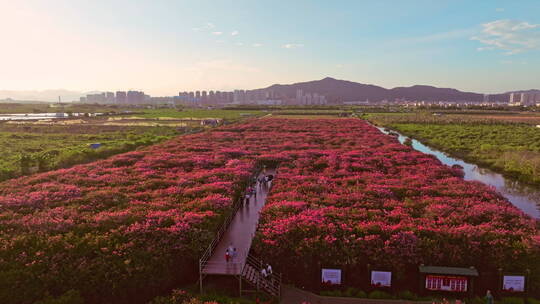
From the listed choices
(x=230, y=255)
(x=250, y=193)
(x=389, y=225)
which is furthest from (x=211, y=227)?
(x=389, y=225)

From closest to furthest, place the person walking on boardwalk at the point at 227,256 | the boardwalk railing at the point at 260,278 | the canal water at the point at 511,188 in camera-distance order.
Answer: the boardwalk railing at the point at 260,278
the person walking on boardwalk at the point at 227,256
the canal water at the point at 511,188

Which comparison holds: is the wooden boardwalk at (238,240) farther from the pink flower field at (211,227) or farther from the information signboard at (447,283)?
the information signboard at (447,283)

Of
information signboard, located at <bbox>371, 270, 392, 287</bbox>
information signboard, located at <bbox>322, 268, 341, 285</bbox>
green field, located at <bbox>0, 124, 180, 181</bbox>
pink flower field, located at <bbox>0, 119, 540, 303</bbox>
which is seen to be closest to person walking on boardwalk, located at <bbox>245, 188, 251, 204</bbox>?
pink flower field, located at <bbox>0, 119, 540, 303</bbox>

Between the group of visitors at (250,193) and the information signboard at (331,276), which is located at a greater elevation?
the group of visitors at (250,193)

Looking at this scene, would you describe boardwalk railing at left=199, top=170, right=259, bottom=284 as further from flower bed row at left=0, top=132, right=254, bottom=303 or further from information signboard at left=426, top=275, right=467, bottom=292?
information signboard at left=426, top=275, right=467, bottom=292

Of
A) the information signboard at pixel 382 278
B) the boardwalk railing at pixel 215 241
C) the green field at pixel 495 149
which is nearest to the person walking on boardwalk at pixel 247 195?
the boardwalk railing at pixel 215 241

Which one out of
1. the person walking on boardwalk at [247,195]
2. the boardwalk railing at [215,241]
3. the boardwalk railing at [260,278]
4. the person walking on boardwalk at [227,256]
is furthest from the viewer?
the person walking on boardwalk at [247,195]
